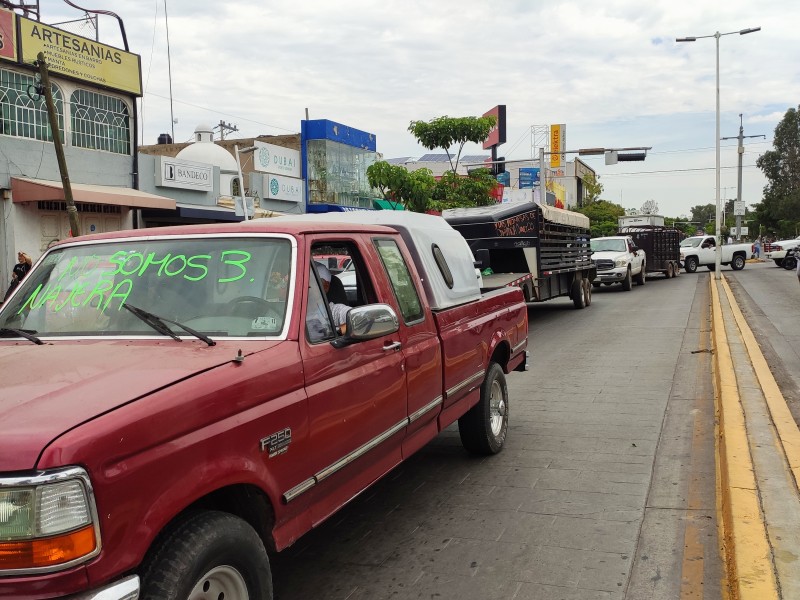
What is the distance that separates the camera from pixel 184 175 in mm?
22609

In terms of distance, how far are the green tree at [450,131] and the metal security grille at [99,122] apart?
33.7ft

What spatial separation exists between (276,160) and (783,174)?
2684 inches

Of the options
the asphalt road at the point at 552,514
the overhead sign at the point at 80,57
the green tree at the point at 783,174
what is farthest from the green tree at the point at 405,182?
the green tree at the point at 783,174

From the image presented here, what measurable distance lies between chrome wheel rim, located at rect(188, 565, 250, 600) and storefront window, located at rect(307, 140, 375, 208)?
29226 mm

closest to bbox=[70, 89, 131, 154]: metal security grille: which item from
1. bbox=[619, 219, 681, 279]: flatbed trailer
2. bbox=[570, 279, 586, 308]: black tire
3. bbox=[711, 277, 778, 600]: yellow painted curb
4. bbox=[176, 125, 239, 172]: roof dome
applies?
bbox=[176, 125, 239, 172]: roof dome

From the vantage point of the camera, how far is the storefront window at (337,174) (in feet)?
104

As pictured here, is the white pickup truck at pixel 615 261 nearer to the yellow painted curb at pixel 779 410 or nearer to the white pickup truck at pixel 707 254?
the white pickup truck at pixel 707 254

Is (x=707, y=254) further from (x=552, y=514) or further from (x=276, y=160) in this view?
(x=552, y=514)

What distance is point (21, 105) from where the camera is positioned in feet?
56.1

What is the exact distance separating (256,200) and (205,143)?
4699 millimetres

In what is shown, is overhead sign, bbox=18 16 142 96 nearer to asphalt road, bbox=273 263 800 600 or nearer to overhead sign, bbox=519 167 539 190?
asphalt road, bbox=273 263 800 600

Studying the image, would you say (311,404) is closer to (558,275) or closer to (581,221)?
(558,275)

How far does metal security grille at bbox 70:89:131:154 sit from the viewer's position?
19016 millimetres

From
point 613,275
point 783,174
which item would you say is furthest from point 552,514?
point 783,174
